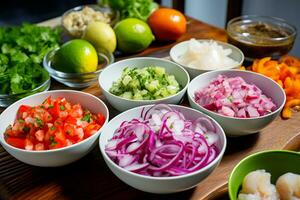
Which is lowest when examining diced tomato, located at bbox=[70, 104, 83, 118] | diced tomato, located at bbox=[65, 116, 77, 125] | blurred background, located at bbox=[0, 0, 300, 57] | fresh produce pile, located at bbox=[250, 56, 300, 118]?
blurred background, located at bbox=[0, 0, 300, 57]

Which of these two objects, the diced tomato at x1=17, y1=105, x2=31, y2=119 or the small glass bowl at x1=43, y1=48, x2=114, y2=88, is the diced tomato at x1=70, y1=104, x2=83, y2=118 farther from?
the small glass bowl at x1=43, y1=48, x2=114, y2=88

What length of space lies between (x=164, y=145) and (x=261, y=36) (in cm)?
97

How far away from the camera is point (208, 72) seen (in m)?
1.45

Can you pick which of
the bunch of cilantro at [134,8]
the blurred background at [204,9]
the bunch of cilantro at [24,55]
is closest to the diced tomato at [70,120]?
the bunch of cilantro at [24,55]

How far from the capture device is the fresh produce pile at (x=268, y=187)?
0.94m

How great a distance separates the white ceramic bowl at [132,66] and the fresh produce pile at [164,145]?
134 mm

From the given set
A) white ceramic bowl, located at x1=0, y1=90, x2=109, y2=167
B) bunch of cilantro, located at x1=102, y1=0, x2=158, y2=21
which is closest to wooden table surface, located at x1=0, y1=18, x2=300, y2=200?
white ceramic bowl, located at x1=0, y1=90, x2=109, y2=167

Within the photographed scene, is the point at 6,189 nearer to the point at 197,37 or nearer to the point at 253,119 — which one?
the point at 253,119

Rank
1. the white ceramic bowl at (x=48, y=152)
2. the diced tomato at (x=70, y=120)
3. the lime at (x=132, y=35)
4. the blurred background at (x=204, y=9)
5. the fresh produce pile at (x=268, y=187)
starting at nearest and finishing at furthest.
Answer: the fresh produce pile at (x=268, y=187)
the white ceramic bowl at (x=48, y=152)
the diced tomato at (x=70, y=120)
the lime at (x=132, y=35)
the blurred background at (x=204, y=9)

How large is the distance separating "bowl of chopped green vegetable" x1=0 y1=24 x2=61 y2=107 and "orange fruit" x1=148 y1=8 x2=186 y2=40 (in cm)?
50

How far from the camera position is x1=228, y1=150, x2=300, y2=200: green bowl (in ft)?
3.34

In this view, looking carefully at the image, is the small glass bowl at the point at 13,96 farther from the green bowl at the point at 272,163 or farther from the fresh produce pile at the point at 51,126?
the green bowl at the point at 272,163

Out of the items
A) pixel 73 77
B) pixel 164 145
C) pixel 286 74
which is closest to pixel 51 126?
pixel 164 145

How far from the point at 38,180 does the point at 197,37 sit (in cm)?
121
